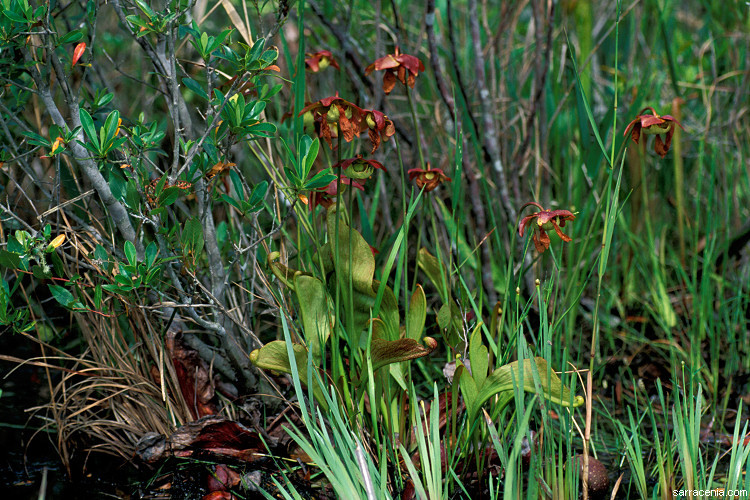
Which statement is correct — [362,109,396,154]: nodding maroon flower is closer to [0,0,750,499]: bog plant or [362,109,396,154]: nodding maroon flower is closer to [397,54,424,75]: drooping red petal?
[0,0,750,499]: bog plant

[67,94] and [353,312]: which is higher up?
[67,94]

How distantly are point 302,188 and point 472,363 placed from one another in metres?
0.45

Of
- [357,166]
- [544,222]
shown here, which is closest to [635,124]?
[544,222]

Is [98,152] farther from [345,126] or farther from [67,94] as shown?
[345,126]

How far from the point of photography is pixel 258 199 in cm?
126

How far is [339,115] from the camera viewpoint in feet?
3.53

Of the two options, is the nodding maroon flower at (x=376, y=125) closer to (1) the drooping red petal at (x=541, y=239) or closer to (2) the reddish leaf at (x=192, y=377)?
(1) the drooping red petal at (x=541, y=239)

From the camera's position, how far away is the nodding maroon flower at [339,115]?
1.07 m

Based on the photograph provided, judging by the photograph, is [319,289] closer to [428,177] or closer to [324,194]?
[324,194]

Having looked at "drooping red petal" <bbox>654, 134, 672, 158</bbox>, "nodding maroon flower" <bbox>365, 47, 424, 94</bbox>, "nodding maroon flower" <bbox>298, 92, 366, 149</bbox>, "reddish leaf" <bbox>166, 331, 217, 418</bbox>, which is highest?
"nodding maroon flower" <bbox>365, 47, 424, 94</bbox>

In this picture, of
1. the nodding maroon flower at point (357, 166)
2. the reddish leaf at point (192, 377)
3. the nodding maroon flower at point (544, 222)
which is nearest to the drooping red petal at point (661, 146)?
the nodding maroon flower at point (544, 222)

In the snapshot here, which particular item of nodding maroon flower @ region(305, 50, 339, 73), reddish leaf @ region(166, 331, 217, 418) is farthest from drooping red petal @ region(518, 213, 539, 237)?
reddish leaf @ region(166, 331, 217, 418)

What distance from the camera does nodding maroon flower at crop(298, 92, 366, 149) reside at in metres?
1.07

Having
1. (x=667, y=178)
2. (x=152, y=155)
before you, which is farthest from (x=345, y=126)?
(x=667, y=178)
